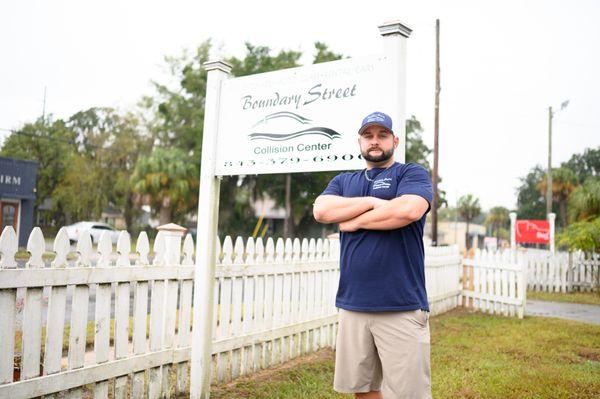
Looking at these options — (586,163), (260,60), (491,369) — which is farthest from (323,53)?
(586,163)

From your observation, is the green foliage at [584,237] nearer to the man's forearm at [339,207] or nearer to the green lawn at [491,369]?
the green lawn at [491,369]

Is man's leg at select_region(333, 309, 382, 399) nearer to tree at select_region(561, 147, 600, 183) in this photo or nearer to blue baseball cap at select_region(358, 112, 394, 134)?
blue baseball cap at select_region(358, 112, 394, 134)

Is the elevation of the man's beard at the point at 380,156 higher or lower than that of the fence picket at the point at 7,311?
higher

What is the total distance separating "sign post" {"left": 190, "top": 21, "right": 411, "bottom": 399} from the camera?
12.2 ft

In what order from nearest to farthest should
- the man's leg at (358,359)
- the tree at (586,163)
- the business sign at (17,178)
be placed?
the man's leg at (358,359), the business sign at (17,178), the tree at (586,163)

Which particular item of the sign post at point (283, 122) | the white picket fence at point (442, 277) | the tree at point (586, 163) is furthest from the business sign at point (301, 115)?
the tree at point (586, 163)

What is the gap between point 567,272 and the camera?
47.9 feet

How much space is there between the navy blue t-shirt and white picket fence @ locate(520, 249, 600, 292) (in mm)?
13318

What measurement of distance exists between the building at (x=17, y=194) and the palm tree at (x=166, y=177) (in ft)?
20.8

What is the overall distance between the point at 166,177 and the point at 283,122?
88.4 feet

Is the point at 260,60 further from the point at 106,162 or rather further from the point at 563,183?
the point at 563,183

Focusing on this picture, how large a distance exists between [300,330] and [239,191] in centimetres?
3093

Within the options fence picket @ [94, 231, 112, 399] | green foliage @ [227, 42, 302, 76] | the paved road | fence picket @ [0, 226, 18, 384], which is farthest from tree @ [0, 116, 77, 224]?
fence picket @ [0, 226, 18, 384]

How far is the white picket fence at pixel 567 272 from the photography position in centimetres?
1438
